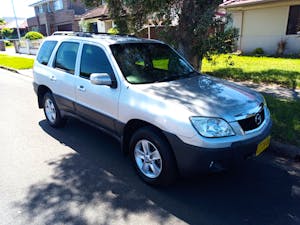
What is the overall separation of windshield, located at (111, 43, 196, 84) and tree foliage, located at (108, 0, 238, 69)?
1477 millimetres

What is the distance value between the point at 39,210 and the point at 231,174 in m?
2.46

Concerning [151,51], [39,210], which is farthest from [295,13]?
[39,210]

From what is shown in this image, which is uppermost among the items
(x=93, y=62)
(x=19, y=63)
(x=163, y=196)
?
(x=93, y=62)

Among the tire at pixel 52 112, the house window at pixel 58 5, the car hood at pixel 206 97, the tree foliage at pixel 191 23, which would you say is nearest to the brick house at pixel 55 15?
the house window at pixel 58 5

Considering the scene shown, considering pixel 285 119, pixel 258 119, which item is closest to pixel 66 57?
pixel 258 119

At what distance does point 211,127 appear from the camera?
10.2 feet

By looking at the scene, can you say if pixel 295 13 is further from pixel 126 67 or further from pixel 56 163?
pixel 56 163

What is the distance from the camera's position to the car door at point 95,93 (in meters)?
4.01

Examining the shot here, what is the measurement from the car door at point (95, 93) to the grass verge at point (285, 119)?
8.92ft

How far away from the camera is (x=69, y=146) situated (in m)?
4.95

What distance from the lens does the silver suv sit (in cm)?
311

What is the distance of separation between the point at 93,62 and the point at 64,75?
2.84ft

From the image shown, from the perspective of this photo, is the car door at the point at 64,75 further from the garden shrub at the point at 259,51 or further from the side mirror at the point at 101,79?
the garden shrub at the point at 259,51

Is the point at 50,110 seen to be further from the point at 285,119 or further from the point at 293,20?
the point at 293,20
